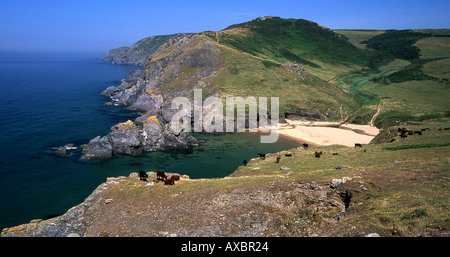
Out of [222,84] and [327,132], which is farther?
[222,84]

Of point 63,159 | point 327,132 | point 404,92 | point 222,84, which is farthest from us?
point 404,92

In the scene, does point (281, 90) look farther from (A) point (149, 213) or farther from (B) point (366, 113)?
(A) point (149, 213)

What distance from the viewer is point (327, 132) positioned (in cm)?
8369

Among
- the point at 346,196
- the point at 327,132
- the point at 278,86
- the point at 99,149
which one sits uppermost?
the point at 278,86

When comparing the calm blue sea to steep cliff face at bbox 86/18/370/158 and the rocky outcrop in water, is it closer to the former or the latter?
the rocky outcrop in water

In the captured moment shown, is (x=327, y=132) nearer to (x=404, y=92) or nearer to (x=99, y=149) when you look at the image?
(x=99, y=149)

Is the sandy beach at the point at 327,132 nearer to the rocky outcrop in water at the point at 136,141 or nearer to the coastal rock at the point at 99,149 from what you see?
the rocky outcrop in water at the point at 136,141

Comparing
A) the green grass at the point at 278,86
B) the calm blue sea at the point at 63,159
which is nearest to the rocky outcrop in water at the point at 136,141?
the calm blue sea at the point at 63,159

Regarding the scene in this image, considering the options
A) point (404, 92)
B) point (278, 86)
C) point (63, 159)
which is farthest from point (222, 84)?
point (404, 92)

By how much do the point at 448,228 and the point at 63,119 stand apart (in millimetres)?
102266

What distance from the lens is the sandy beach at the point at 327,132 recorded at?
75000 millimetres

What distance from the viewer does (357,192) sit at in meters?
24.1

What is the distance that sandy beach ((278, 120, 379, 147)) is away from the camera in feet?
246
